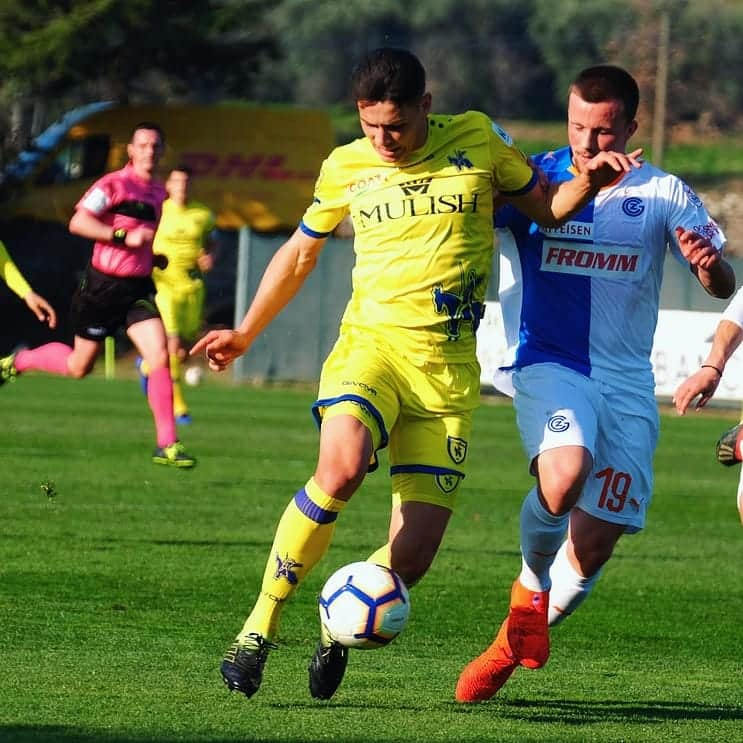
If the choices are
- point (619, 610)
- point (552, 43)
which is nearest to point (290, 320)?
point (619, 610)

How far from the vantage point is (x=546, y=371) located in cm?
623

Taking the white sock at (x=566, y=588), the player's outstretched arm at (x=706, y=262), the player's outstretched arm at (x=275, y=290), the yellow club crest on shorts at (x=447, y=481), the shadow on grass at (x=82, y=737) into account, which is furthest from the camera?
the white sock at (x=566, y=588)

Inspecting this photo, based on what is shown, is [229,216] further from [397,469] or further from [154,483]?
[397,469]

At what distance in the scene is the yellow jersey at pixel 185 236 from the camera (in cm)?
1867

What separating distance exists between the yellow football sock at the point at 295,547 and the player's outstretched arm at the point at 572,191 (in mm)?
1276

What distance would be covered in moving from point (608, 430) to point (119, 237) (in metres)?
5.40

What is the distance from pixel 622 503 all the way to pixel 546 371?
555mm

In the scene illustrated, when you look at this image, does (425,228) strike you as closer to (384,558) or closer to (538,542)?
(384,558)

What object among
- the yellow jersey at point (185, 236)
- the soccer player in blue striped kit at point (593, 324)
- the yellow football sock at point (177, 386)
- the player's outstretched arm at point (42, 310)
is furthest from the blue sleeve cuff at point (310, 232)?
the yellow jersey at point (185, 236)

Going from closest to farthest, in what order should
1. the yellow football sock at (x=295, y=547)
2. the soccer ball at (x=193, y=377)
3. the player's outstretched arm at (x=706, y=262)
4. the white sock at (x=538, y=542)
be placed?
the yellow football sock at (x=295, y=547), the player's outstretched arm at (x=706, y=262), the white sock at (x=538, y=542), the soccer ball at (x=193, y=377)

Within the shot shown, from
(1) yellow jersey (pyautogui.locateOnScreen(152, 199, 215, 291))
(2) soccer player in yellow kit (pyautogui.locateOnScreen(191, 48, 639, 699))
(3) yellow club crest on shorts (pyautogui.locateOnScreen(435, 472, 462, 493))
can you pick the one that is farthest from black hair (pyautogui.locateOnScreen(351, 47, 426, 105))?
(1) yellow jersey (pyautogui.locateOnScreen(152, 199, 215, 291))

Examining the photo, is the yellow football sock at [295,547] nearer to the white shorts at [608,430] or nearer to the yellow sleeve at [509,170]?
the white shorts at [608,430]

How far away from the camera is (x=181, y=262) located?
1866 centimetres

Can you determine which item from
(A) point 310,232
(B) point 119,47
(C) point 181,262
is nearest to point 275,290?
(A) point 310,232
